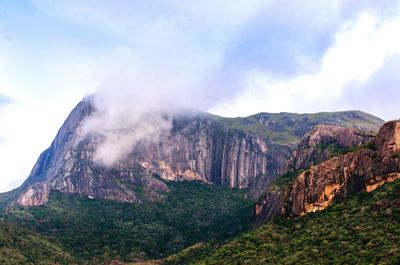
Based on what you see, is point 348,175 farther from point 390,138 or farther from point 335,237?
point 335,237

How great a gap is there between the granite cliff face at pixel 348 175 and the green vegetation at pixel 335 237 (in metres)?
4.63

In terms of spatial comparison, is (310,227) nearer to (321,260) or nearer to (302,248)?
(302,248)

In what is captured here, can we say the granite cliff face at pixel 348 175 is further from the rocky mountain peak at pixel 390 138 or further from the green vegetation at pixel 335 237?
the green vegetation at pixel 335 237

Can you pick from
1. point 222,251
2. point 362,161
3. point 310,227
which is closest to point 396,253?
point 310,227

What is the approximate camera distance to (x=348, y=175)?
16425 centimetres

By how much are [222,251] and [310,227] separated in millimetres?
32913

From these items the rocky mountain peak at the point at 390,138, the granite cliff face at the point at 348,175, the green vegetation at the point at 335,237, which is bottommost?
the green vegetation at the point at 335,237

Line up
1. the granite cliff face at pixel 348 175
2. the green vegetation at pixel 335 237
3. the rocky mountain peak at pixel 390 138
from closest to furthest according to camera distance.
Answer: the green vegetation at pixel 335 237 < the granite cliff face at pixel 348 175 < the rocky mountain peak at pixel 390 138

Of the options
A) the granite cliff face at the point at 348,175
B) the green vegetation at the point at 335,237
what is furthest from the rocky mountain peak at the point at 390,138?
the green vegetation at the point at 335,237

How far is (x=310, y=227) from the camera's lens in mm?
150125

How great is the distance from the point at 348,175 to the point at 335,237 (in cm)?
3865

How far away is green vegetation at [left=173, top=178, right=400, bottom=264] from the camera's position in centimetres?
11494

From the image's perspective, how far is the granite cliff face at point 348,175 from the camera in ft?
510

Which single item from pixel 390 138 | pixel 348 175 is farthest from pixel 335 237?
pixel 390 138
